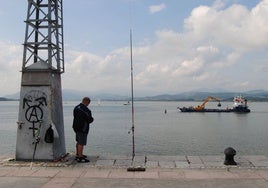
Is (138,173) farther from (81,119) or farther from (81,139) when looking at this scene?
(81,119)

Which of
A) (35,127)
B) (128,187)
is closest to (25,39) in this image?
(35,127)

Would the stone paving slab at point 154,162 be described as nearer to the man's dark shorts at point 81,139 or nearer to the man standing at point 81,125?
the man standing at point 81,125

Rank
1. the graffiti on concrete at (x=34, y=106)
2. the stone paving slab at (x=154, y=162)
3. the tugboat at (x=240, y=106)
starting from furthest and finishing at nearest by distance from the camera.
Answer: the tugboat at (x=240, y=106) < the graffiti on concrete at (x=34, y=106) < the stone paving slab at (x=154, y=162)

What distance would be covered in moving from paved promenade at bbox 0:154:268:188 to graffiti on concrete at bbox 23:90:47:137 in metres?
1.17

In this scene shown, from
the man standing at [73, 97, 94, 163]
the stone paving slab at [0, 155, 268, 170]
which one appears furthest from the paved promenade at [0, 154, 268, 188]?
the man standing at [73, 97, 94, 163]

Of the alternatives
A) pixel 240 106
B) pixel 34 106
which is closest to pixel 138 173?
pixel 34 106

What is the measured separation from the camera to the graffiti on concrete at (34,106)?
957cm

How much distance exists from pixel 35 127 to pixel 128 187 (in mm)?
3814

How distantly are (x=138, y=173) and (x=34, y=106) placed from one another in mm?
3630

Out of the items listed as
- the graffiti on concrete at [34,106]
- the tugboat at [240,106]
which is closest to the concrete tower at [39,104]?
the graffiti on concrete at [34,106]

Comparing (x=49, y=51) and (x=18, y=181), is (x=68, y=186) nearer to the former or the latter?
(x=18, y=181)

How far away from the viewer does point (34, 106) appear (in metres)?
9.62

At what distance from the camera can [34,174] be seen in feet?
26.7

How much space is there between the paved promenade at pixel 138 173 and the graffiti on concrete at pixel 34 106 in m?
1.17
